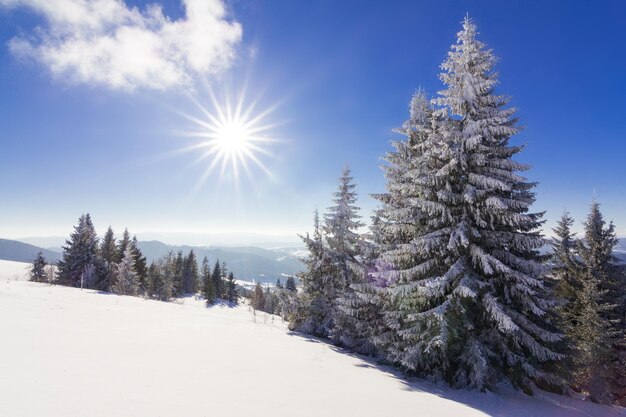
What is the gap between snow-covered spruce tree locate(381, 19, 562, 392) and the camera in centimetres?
1199

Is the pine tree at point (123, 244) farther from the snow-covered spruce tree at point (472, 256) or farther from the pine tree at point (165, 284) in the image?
the snow-covered spruce tree at point (472, 256)

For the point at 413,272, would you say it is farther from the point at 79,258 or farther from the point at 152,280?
the point at 152,280

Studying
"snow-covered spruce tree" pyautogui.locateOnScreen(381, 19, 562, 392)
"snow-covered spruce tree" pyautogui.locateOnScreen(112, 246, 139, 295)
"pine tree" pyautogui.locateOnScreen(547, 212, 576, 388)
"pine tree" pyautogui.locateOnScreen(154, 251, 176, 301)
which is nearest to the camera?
"snow-covered spruce tree" pyautogui.locateOnScreen(381, 19, 562, 392)

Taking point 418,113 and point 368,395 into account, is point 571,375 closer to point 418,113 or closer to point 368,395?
point 368,395

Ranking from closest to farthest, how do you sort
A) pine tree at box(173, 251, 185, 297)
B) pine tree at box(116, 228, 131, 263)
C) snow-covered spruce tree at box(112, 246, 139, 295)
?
snow-covered spruce tree at box(112, 246, 139, 295) < pine tree at box(116, 228, 131, 263) < pine tree at box(173, 251, 185, 297)

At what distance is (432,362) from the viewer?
42.7ft

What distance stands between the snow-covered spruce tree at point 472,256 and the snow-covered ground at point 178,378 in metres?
1.37

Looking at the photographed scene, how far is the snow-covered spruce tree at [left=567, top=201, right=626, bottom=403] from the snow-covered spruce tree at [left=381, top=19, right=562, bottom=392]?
3649mm

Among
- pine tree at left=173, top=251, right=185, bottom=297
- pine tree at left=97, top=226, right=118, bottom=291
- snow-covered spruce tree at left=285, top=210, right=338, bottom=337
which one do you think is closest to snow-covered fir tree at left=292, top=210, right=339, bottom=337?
snow-covered spruce tree at left=285, top=210, right=338, bottom=337

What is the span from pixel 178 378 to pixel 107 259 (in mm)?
55713

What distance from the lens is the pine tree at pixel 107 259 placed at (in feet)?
153

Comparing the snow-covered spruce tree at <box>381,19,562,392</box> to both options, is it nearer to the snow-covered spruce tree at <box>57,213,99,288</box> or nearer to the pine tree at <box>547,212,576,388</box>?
the pine tree at <box>547,212,576,388</box>

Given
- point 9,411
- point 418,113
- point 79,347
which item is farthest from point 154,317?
point 418,113

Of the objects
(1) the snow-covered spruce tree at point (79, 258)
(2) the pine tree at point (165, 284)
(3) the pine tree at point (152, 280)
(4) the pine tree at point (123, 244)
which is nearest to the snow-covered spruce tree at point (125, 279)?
(1) the snow-covered spruce tree at point (79, 258)
